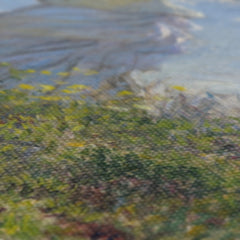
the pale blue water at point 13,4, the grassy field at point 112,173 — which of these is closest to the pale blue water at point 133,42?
the pale blue water at point 13,4

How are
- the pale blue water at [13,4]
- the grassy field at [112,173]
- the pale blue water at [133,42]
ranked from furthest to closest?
the pale blue water at [13,4], the pale blue water at [133,42], the grassy field at [112,173]

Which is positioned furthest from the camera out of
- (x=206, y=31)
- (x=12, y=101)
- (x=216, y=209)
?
(x=206, y=31)

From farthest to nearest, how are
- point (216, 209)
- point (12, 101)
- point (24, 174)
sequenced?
1. point (12, 101)
2. point (24, 174)
3. point (216, 209)

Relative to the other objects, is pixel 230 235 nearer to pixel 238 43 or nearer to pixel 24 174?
pixel 24 174

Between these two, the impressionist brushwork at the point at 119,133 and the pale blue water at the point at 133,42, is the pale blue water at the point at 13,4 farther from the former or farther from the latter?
the impressionist brushwork at the point at 119,133

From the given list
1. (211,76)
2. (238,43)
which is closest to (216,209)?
(211,76)

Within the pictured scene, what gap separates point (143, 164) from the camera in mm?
1583

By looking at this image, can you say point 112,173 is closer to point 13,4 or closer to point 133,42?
point 133,42

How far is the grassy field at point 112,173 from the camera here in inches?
50.1

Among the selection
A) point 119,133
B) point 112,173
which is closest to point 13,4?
point 119,133

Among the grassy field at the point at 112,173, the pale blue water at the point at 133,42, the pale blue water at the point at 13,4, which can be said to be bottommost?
the grassy field at the point at 112,173

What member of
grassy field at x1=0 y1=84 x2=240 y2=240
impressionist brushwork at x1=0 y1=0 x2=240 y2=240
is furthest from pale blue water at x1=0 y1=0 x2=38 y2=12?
grassy field at x1=0 y1=84 x2=240 y2=240

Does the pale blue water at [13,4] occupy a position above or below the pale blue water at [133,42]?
above

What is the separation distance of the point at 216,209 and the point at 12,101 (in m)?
1.10
